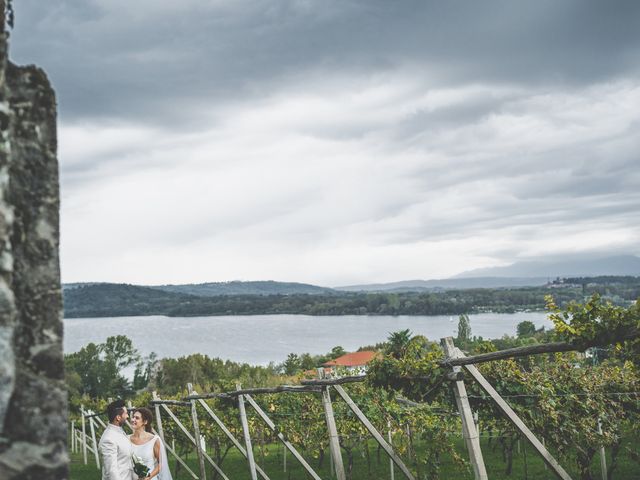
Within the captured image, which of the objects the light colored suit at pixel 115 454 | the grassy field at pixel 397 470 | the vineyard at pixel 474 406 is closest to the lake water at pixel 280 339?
the grassy field at pixel 397 470

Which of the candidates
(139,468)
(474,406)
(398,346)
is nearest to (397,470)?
(474,406)

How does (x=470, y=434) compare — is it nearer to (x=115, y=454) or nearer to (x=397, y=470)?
(x=115, y=454)

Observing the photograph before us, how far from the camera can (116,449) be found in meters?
7.29

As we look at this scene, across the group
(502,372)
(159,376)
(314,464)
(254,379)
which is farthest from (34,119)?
(159,376)

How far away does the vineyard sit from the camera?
19.5 ft

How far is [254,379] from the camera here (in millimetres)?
73000

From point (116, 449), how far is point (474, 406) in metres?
5.99

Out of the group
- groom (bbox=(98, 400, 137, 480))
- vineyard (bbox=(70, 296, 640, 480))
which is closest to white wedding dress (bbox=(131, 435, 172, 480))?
groom (bbox=(98, 400, 137, 480))

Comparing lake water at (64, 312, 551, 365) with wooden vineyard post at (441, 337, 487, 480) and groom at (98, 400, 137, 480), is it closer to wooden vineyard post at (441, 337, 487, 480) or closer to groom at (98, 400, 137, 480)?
groom at (98, 400, 137, 480)

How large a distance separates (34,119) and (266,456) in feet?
83.6

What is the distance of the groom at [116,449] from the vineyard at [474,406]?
283 cm

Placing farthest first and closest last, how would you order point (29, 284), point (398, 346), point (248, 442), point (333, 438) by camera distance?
1. point (248, 442)
2. point (333, 438)
3. point (398, 346)
4. point (29, 284)

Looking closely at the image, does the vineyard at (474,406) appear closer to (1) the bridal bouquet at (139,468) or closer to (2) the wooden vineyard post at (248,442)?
(2) the wooden vineyard post at (248,442)

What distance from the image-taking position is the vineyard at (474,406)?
5.95m
